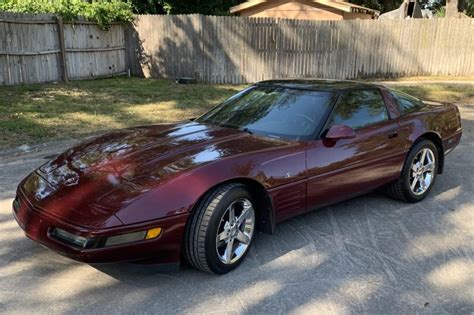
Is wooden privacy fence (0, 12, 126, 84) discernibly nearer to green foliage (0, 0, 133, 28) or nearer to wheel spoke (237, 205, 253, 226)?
green foliage (0, 0, 133, 28)

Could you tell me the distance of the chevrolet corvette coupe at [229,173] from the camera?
10.6ft

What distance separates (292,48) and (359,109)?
11.4 m

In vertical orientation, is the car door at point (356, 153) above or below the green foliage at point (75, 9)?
below

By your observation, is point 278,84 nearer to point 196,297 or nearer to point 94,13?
point 196,297

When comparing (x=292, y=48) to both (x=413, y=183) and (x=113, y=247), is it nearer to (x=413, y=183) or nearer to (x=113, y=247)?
→ (x=413, y=183)

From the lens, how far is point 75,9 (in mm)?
14562

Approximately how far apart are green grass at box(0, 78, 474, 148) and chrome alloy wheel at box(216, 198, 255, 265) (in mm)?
4948

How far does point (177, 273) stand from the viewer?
12.0 ft

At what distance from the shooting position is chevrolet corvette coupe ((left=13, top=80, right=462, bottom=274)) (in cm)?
322

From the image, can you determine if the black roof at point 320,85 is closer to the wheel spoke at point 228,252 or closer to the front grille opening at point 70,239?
the wheel spoke at point 228,252

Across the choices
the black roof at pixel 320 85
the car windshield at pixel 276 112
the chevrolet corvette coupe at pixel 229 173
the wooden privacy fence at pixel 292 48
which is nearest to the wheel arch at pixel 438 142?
the chevrolet corvette coupe at pixel 229 173

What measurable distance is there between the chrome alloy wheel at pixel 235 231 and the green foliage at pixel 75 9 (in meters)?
12.1

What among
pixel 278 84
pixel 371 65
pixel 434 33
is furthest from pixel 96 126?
pixel 434 33

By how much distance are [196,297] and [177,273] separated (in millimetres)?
368
